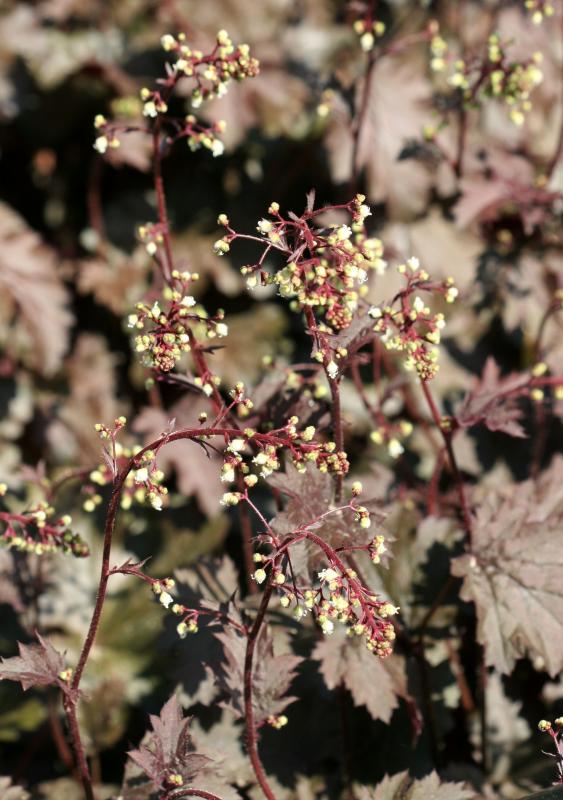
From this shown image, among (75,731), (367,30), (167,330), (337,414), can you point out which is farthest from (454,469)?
(367,30)

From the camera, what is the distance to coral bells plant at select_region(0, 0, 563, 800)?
197cm

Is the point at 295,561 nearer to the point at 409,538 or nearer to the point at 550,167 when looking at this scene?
the point at 409,538

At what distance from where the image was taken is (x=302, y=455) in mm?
1827

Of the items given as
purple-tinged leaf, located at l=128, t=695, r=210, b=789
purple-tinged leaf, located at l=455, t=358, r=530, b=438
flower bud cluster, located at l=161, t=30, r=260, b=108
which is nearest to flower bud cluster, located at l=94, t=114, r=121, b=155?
flower bud cluster, located at l=161, t=30, r=260, b=108

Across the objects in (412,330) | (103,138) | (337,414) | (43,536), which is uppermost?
(103,138)

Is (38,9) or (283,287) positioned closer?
(283,287)

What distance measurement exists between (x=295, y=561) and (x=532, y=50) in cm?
290

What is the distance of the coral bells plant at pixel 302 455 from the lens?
6.45ft

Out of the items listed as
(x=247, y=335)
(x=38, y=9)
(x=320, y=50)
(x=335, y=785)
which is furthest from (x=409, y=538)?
(x=38, y=9)

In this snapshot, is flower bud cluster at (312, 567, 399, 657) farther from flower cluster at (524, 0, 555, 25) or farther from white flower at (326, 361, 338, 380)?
flower cluster at (524, 0, 555, 25)

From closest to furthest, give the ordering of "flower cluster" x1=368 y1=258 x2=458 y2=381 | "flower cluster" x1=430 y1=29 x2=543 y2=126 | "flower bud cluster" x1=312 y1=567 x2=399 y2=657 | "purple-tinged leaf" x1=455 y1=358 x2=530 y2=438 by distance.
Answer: "flower bud cluster" x1=312 y1=567 x2=399 y2=657 < "flower cluster" x1=368 y1=258 x2=458 y2=381 < "purple-tinged leaf" x1=455 y1=358 x2=530 y2=438 < "flower cluster" x1=430 y1=29 x2=543 y2=126

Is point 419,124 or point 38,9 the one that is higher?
point 38,9

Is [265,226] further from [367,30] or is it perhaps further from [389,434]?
[367,30]

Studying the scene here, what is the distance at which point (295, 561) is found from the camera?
1.93 m
